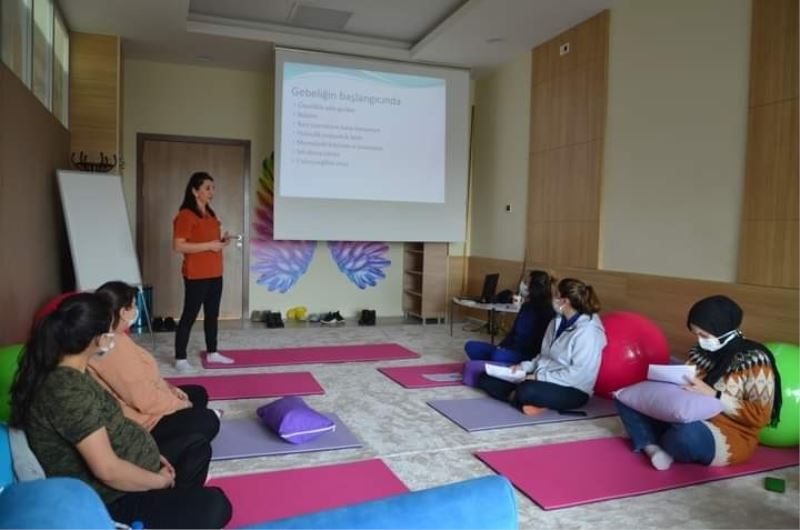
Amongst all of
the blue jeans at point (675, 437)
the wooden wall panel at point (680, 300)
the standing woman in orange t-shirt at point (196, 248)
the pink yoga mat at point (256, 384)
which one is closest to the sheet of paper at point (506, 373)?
the blue jeans at point (675, 437)

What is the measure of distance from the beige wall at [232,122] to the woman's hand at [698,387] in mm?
4906

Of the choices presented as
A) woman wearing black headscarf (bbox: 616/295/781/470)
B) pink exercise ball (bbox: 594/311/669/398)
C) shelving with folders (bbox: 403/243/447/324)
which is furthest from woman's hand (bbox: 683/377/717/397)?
shelving with folders (bbox: 403/243/447/324)

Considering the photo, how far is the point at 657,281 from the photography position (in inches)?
168

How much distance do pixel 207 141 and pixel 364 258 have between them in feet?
7.39

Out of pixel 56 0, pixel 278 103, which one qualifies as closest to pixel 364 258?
pixel 278 103

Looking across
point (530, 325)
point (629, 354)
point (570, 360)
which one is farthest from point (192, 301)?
point (629, 354)

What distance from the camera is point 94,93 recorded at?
5391 mm

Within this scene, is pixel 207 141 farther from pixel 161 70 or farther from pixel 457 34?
pixel 457 34

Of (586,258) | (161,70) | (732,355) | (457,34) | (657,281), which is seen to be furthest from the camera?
(161,70)

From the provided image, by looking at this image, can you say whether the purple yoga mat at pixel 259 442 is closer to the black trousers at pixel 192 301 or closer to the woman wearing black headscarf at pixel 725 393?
the black trousers at pixel 192 301

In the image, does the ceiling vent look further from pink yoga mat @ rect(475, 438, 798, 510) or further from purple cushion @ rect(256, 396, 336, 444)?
pink yoga mat @ rect(475, 438, 798, 510)

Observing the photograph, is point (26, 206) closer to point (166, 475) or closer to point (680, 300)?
point (166, 475)

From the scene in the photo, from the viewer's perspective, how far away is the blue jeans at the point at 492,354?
13.4ft

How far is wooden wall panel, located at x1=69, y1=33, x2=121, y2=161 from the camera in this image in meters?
5.34
